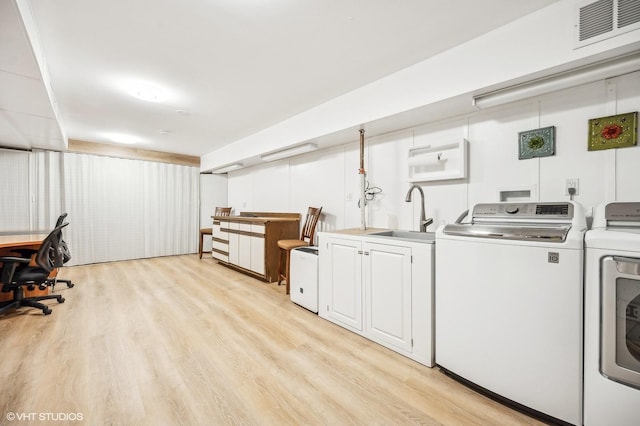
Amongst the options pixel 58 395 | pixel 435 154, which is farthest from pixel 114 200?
pixel 435 154

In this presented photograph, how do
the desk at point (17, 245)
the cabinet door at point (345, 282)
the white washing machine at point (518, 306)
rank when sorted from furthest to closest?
the desk at point (17, 245) → the cabinet door at point (345, 282) → the white washing machine at point (518, 306)

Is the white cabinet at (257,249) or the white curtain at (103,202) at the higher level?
the white curtain at (103,202)

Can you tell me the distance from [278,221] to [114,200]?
3.84 m

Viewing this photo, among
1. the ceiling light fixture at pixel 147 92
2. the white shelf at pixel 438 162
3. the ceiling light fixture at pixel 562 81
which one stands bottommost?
the white shelf at pixel 438 162

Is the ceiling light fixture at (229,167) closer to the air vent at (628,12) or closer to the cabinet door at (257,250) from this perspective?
the cabinet door at (257,250)

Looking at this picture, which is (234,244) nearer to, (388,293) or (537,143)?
(388,293)

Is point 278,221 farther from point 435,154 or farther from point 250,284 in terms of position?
point 435,154

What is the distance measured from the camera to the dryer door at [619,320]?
4.05 feet

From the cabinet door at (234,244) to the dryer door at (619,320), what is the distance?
437cm

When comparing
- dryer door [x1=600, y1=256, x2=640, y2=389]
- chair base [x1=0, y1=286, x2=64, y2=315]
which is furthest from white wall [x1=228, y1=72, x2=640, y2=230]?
chair base [x1=0, y1=286, x2=64, y2=315]

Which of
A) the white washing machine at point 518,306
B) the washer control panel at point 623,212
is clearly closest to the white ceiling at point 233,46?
the washer control panel at point 623,212

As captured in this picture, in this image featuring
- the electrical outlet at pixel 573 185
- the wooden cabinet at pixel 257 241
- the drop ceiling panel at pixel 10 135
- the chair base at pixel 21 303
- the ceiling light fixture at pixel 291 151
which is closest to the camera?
the electrical outlet at pixel 573 185

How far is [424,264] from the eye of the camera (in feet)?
6.40

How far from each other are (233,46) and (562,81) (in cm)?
242
